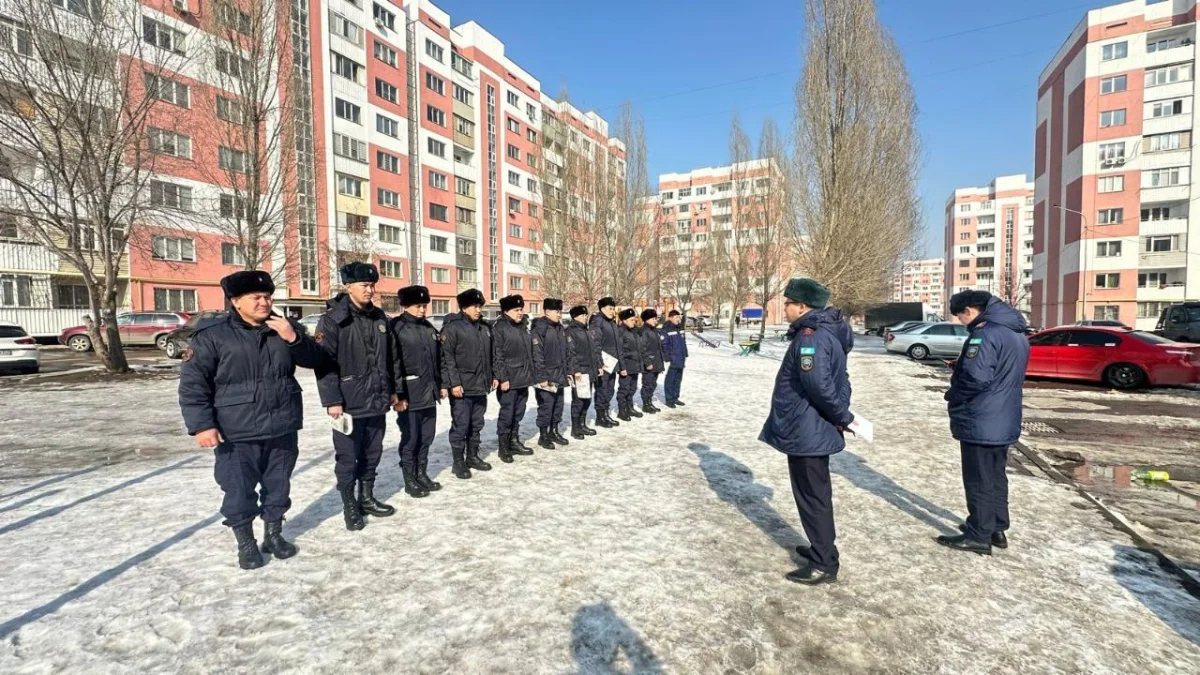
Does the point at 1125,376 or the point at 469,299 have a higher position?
the point at 469,299

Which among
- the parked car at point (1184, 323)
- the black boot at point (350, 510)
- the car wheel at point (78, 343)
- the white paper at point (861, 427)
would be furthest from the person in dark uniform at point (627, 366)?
the car wheel at point (78, 343)

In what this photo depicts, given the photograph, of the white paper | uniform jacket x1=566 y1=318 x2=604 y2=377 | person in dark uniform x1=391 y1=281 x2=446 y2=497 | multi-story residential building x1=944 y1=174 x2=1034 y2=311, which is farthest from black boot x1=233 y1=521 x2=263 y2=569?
multi-story residential building x1=944 y1=174 x2=1034 y2=311

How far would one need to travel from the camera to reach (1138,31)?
41219 millimetres

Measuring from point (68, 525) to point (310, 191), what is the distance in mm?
31885

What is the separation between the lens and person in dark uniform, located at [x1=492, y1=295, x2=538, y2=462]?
610cm

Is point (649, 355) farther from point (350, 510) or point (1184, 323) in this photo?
point (1184, 323)

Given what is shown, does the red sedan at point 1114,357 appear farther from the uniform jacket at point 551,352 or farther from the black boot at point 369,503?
the black boot at point 369,503

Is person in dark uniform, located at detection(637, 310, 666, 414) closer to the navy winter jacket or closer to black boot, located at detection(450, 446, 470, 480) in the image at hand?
black boot, located at detection(450, 446, 470, 480)

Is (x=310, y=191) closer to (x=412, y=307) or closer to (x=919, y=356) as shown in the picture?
(x=412, y=307)

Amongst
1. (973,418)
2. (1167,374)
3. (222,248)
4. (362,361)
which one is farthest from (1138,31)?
(222,248)

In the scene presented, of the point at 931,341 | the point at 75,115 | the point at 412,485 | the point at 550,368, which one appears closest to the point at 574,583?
the point at 412,485

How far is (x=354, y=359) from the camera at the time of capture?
4207 mm

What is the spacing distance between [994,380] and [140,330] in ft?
89.6

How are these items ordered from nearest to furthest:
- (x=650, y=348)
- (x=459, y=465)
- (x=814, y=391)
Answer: (x=814, y=391), (x=459, y=465), (x=650, y=348)
